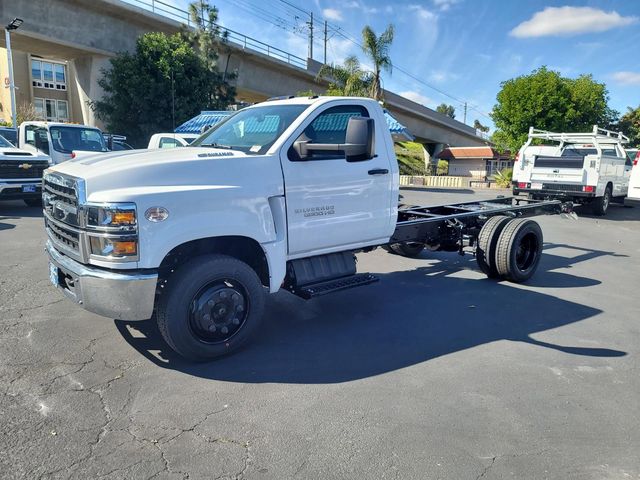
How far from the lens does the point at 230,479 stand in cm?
278

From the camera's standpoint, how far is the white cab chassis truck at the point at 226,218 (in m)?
3.72

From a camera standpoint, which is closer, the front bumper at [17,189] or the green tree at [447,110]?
the front bumper at [17,189]

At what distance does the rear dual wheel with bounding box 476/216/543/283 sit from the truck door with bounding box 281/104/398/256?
84.7 inches

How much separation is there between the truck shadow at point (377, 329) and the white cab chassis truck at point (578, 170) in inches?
369

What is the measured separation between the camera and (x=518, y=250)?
7230mm

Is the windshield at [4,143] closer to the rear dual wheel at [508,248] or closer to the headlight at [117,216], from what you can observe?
the headlight at [117,216]

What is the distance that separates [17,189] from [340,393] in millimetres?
11536

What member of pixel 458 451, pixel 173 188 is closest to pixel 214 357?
pixel 173 188

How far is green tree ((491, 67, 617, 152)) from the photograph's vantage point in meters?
25.3

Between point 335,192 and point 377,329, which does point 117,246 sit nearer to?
point 335,192

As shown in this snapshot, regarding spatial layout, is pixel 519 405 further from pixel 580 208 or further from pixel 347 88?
pixel 347 88

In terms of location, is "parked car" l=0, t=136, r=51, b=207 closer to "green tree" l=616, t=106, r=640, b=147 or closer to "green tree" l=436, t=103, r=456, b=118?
"green tree" l=616, t=106, r=640, b=147

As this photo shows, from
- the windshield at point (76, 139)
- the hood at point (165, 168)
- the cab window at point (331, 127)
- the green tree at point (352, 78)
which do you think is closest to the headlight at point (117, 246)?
the hood at point (165, 168)

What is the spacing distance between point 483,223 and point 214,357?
4888mm
